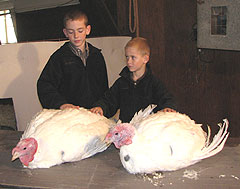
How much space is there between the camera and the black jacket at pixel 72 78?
2.34 meters

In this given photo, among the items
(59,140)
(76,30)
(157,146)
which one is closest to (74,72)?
(76,30)

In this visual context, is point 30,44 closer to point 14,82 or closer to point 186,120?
point 14,82

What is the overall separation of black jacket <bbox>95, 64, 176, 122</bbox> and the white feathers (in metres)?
0.52

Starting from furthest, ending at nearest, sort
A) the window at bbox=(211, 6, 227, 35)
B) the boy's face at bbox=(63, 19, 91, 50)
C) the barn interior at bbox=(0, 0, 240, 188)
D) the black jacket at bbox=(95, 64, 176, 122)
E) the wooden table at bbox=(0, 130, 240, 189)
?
the barn interior at bbox=(0, 0, 240, 188) → the window at bbox=(211, 6, 227, 35) → the boy's face at bbox=(63, 19, 91, 50) → the black jacket at bbox=(95, 64, 176, 122) → the wooden table at bbox=(0, 130, 240, 189)

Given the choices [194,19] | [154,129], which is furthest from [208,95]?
[154,129]

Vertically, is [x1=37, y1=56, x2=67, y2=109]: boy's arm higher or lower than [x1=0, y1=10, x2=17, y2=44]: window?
lower

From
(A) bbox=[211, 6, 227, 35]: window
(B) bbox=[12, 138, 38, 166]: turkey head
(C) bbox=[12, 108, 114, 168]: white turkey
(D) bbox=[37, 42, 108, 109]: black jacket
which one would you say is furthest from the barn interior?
(B) bbox=[12, 138, 38, 166]: turkey head

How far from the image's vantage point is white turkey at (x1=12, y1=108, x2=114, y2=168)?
161 cm

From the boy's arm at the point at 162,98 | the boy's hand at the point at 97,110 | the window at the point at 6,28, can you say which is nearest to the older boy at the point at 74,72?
the boy's hand at the point at 97,110

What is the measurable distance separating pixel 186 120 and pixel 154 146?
0.32 m

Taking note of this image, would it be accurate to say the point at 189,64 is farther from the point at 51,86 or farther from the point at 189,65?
the point at 51,86

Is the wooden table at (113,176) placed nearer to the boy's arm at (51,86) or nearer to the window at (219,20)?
the boy's arm at (51,86)

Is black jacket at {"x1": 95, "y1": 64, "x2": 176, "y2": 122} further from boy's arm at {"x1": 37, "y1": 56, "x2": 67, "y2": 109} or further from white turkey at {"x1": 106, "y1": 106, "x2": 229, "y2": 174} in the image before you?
white turkey at {"x1": 106, "y1": 106, "x2": 229, "y2": 174}

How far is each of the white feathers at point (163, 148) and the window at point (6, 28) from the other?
3129 mm
